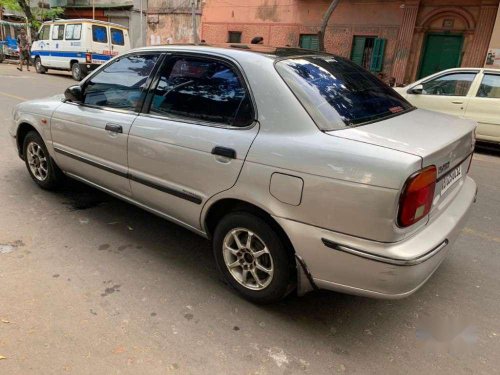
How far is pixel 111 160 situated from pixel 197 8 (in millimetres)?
19475

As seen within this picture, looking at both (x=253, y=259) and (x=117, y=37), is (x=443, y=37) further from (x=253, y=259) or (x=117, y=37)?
(x=253, y=259)

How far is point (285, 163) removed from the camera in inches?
94.3

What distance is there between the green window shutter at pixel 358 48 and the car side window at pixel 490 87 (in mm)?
8767

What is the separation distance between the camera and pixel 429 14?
14.6 meters

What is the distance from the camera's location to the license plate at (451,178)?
257 cm

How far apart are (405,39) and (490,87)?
7.99 metres

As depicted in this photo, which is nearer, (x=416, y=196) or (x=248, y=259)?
(x=416, y=196)

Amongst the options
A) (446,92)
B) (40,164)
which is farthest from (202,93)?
(446,92)

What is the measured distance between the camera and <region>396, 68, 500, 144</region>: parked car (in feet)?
25.6

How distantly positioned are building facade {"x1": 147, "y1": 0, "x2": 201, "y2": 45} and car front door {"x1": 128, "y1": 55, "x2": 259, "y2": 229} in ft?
60.3

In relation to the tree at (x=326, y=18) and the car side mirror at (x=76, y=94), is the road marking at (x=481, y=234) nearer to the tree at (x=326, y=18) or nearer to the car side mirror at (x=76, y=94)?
the car side mirror at (x=76, y=94)

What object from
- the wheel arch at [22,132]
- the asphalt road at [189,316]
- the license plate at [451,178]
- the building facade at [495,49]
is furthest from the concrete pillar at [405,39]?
the wheel arch at [22,132]

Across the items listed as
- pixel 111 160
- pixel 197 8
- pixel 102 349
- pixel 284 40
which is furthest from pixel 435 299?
pixel 197 8

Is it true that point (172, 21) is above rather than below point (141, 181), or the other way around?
above
